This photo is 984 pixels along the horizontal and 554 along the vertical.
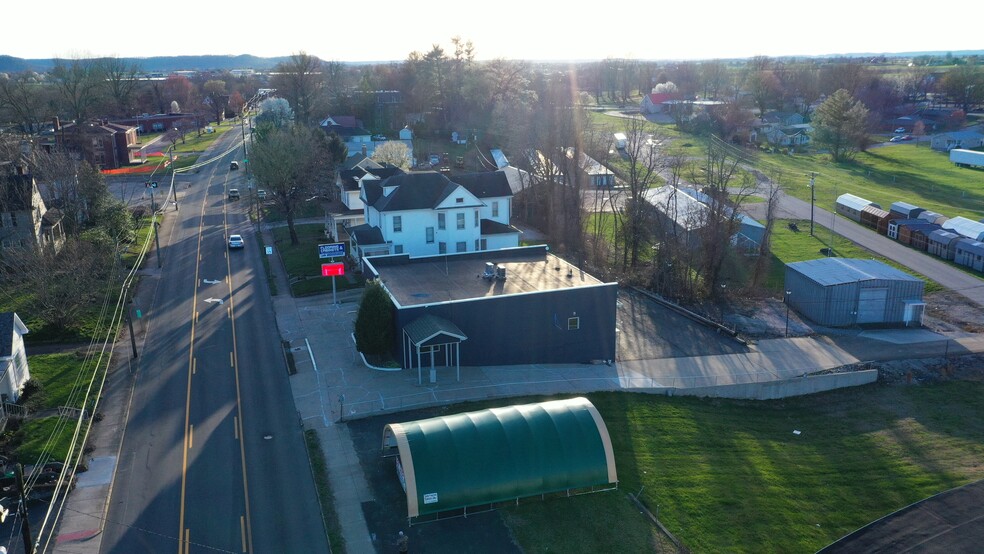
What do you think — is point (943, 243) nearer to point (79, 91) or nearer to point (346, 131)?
point (346, 131)

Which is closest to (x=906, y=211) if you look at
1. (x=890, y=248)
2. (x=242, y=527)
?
(x=890, y=248)

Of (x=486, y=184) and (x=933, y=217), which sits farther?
(x=933, y=217)

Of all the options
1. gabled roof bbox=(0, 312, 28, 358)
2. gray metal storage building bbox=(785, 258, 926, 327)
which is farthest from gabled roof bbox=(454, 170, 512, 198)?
gabled roof bbox=(0, 312, 28, 358)

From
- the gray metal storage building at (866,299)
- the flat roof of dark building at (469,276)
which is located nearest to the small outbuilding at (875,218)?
the gray metal storage building at (866,299)

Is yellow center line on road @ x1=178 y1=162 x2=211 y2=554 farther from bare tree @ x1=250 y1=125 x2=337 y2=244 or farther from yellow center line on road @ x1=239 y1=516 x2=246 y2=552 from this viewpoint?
bare tree @ x1=250 y1=125 x2=337 y2=244

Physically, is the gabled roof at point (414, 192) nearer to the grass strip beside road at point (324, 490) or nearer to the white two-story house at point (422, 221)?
the white two-story house at point (422, 221)

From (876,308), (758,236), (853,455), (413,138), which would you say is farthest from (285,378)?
(413,138)
